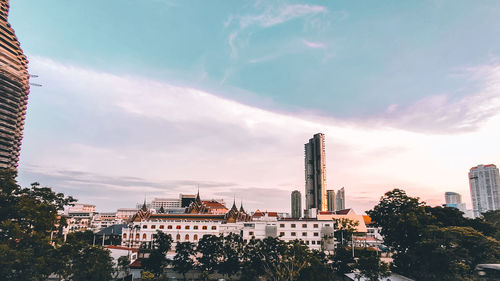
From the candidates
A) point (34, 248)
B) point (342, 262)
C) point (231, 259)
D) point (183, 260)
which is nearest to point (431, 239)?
point (342, 262)

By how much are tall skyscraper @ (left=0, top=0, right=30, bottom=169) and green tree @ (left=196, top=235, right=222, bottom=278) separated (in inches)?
3949

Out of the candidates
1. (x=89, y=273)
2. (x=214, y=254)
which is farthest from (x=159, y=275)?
(x=89, y=273)

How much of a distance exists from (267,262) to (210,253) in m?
13.4

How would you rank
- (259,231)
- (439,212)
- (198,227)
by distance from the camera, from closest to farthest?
(439,212) < (259,231) < (198,227)

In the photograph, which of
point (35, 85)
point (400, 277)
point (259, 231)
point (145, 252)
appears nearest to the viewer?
point (400, 277)

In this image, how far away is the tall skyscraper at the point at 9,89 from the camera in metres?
127

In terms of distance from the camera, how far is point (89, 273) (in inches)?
2207

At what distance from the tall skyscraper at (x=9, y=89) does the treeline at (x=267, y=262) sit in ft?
298

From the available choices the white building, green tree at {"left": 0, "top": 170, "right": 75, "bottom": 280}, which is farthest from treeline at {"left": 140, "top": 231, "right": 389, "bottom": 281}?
green tree at {"left": 0, "top": 170, "right": 75, "bottom": 280}

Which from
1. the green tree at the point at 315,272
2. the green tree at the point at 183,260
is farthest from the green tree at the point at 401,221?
the green tree at the point at 183,260

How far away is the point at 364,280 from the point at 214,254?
1269 inches

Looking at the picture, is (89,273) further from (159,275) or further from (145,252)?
(145,252)

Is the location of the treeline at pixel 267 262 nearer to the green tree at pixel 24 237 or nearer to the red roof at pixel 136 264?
the red roof at pixel 136 264

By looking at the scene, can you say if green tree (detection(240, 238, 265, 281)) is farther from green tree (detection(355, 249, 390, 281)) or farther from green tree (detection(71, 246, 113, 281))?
green tree (detection(71, 246, 113, 281))
